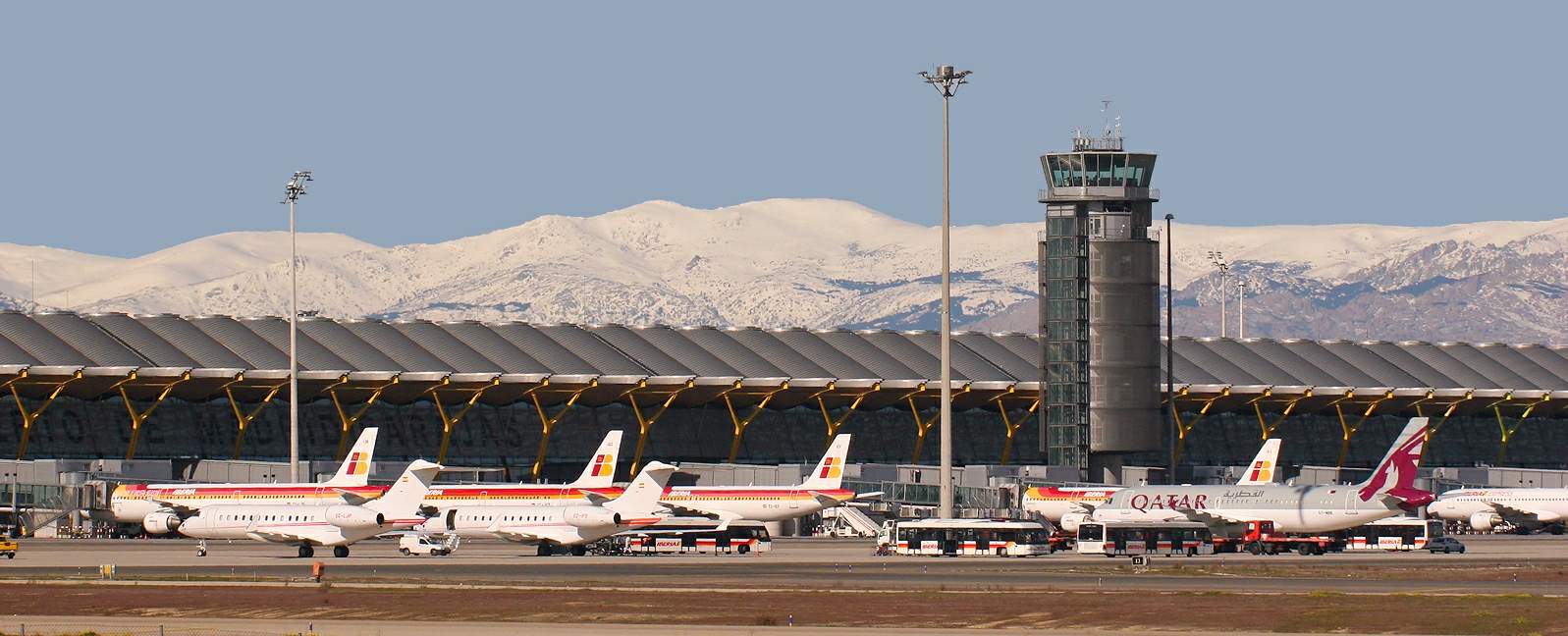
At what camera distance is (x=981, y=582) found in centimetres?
7344

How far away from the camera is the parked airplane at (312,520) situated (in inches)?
3829

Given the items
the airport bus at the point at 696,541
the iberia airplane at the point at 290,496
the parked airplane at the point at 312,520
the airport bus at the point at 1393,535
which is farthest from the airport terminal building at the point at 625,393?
the airport bus at the point at 696,541

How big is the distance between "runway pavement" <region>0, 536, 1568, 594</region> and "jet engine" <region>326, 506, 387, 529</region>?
1.40 m

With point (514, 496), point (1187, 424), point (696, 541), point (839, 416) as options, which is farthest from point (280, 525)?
point (1187, 424)

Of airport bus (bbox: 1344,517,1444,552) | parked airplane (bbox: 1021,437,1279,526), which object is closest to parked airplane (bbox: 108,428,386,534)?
parked airplane (bbox: 1021,437,1279,526)

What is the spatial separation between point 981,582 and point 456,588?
1562 centimetres

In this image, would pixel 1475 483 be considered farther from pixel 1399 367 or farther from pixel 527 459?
pixel 527 459

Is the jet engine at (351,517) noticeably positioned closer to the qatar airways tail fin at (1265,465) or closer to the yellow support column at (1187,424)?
the qatar airways tail fin at (1265,465)

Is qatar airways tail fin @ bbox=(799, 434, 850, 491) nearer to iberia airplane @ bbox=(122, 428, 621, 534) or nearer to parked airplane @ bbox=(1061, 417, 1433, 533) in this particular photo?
iberia airplane @ bbox=(122, 428, 621, 534)

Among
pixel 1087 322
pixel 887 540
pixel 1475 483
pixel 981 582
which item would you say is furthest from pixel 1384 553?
pixel 1475 483

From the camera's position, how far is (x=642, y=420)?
166875mm

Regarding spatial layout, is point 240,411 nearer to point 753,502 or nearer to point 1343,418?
point 753,502

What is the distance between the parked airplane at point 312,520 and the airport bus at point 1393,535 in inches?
1567

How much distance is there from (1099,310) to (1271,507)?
51931 millimetres
